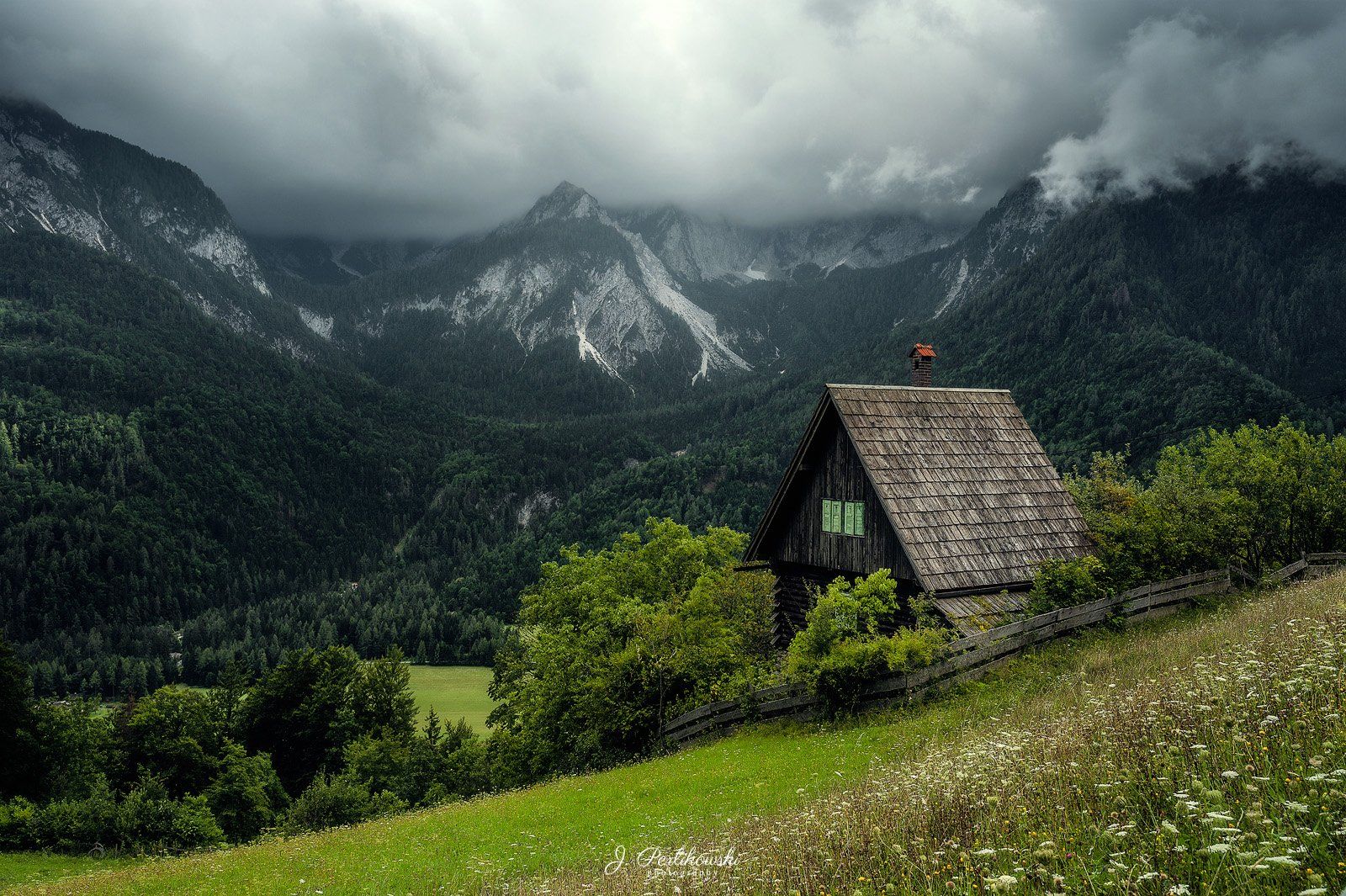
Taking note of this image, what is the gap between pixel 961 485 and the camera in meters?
26.6

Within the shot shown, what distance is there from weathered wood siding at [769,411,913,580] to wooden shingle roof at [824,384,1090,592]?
0.80 m

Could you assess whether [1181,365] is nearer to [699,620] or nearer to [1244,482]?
[1244,482]

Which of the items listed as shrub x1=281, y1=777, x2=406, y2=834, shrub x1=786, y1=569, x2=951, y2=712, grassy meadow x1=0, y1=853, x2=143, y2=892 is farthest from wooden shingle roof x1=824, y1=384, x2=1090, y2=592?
shrub x1=281, y1=777, x2=406, y2=834

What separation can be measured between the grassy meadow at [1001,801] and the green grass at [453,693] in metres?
91.0

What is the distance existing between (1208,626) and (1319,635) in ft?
26.0

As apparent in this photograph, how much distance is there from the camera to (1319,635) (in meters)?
11.0

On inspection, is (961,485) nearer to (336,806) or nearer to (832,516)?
(832,516)

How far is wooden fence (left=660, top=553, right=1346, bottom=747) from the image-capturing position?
64.1 feet

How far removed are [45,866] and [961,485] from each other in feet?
134

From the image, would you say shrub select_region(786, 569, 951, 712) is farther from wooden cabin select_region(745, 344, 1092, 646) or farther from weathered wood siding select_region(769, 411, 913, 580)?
weathered wood siding select_region(769, 411, 913, 580)

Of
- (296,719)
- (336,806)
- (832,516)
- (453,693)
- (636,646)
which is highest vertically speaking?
(832,516)

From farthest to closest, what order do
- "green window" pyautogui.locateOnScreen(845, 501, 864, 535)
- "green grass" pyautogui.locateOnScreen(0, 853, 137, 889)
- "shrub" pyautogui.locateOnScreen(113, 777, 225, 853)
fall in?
"shrub" pyautogui.locateOnScreen(113, 777, 225, 853) < "green grass" pyautogui.locateOnScreen(0, 853, 137, 889) < "green window" pyautogui.locateOnScreen(845, 501, 864, 535)

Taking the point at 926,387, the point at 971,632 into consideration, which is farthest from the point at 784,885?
the point at 926,387

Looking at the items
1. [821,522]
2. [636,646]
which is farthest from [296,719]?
[821,522]
